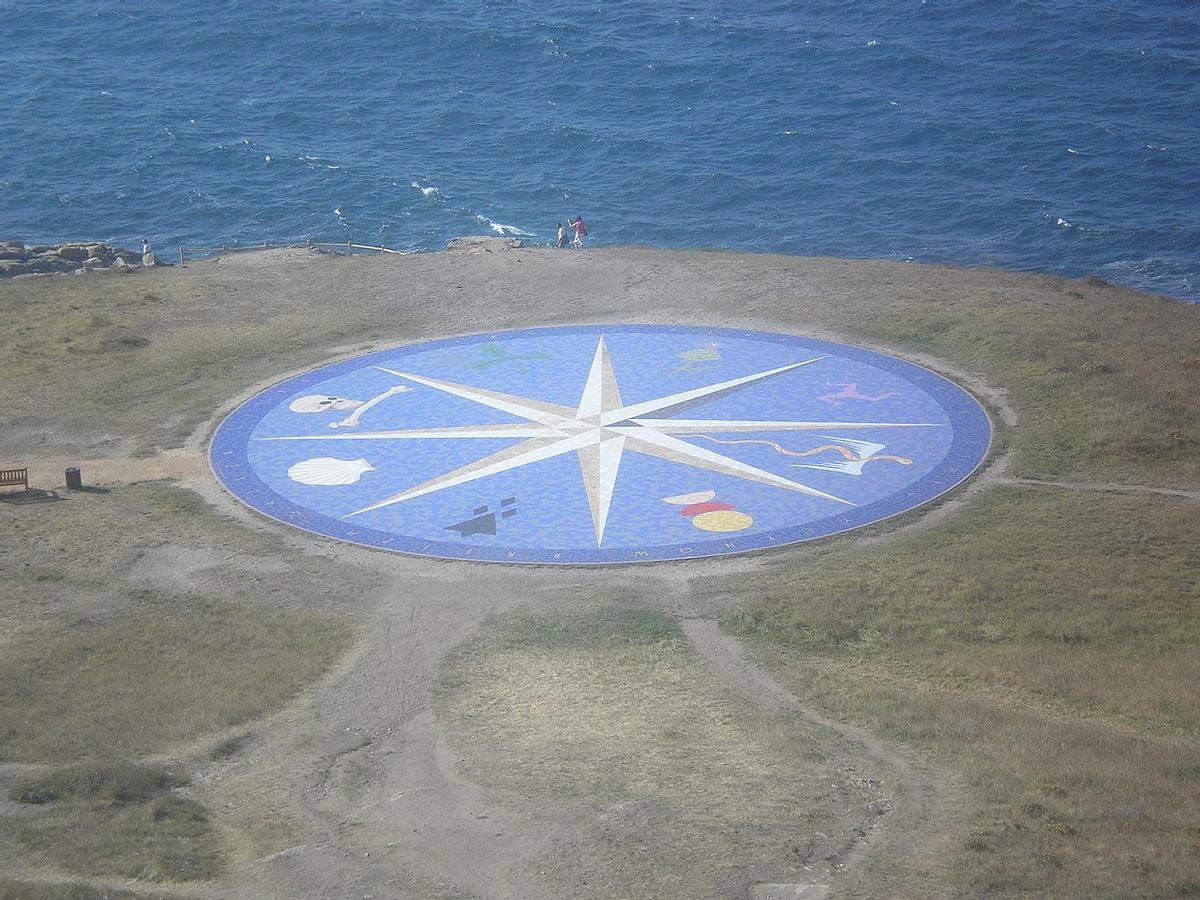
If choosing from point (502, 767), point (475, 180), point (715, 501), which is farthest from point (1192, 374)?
point (475, 180)

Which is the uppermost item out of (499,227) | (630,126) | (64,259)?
(630,126)

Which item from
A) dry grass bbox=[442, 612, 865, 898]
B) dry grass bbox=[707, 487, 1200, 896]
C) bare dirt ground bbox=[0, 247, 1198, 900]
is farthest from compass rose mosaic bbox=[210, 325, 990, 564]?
dry grass bbox=[442, 612, 865, 898]

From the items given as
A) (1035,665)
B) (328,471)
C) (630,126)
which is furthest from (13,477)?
(630,126)

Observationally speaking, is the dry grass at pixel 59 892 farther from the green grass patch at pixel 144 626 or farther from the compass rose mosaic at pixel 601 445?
the compass rose mosaic at pixel 601 445

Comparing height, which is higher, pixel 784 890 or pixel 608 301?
pixel 608 301

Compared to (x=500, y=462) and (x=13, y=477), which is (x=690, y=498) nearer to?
(x=500, y=462)

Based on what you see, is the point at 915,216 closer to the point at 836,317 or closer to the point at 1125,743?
the point at 836,317

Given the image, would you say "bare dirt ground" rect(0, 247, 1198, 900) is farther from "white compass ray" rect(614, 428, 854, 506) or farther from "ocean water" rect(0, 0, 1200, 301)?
"ocean water" rect(0, 0, 1200, 301)
